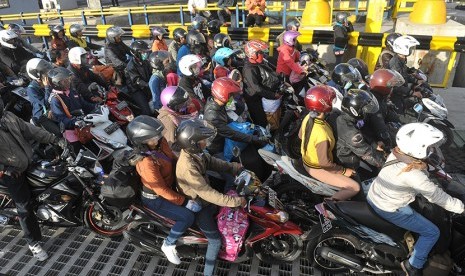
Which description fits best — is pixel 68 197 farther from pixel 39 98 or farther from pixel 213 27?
pixel 213 27

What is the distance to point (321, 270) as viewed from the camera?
13.6ft

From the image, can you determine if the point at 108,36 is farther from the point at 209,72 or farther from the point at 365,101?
the point at 365,101

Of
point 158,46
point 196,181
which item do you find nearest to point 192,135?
point 196,181

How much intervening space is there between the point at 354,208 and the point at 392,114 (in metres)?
2.56

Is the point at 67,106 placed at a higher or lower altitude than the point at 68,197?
higher

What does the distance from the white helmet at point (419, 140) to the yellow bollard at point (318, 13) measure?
7.62 m

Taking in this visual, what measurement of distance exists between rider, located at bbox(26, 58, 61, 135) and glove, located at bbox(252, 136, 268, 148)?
3111 mm

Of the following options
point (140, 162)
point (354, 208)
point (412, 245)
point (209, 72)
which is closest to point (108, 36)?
point (209, 72)

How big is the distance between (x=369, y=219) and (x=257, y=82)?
10.3ft

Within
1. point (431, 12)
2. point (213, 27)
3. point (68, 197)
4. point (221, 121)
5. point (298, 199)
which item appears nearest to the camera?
point (68, 197)

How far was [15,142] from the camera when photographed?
4156mm

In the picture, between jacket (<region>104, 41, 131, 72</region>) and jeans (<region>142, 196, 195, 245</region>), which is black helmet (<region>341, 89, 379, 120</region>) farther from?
jacket (<region>104, 41, 131, 72</region>)

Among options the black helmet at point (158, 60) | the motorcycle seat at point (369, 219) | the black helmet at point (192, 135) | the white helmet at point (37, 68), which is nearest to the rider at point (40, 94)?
the white helmet at point (37, 68)

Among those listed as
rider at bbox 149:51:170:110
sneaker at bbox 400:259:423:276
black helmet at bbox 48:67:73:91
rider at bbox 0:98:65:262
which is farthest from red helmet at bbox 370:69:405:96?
black helmet at bbox 48:67:73:91
